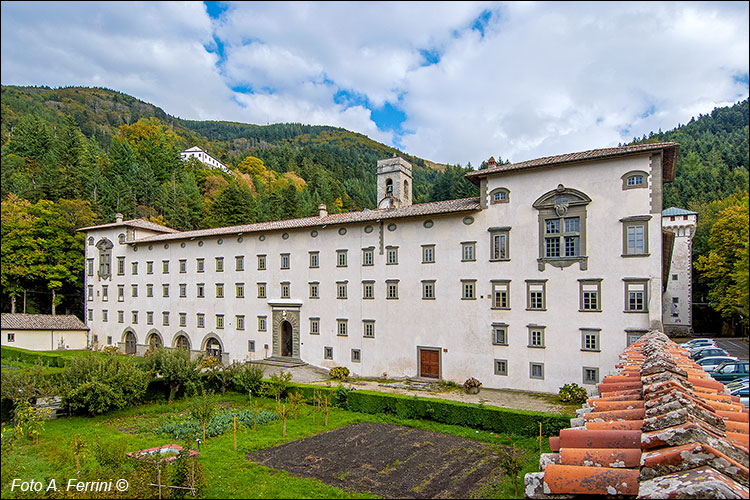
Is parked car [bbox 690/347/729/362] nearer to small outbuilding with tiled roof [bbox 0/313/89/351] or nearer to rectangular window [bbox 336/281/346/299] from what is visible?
rectangular window [bbox 336/281/346/299]

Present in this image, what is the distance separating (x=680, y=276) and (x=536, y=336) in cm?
3776

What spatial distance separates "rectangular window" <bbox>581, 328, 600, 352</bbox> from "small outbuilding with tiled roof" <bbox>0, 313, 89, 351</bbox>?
1465 inches

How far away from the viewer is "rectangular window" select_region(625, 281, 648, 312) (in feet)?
78.3

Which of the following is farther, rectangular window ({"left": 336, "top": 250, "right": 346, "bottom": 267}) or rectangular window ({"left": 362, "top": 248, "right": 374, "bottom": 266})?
rectangular window ({"left": 336, "top": 250, "right": 346, "bottom": 267})

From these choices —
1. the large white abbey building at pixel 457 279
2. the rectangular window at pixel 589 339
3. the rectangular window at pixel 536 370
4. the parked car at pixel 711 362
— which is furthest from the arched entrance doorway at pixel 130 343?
the parked car at pixel 711 362

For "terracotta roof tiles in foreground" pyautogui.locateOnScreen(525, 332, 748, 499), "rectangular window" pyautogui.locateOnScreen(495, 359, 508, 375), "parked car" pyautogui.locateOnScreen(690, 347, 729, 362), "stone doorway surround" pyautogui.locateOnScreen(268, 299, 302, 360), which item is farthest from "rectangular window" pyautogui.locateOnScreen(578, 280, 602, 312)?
"terracotta roof tiles in foreground" pyautogui.locateOnScreen(525, 332, 748, 499)

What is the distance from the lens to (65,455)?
46.8 ft

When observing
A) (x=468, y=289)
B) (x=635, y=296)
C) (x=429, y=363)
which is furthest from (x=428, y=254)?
(x=635, y=296)

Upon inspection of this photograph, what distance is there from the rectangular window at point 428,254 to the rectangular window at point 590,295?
9.20 m

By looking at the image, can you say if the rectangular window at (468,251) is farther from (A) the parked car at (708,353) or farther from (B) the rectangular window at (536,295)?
(A) the parked car at (708,353)

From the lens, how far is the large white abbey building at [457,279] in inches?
970

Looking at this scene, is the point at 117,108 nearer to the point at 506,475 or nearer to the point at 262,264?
the point at 262,264

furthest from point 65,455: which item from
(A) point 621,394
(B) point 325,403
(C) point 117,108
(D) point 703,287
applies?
(C) point 117,108

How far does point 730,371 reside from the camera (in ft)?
81.4
